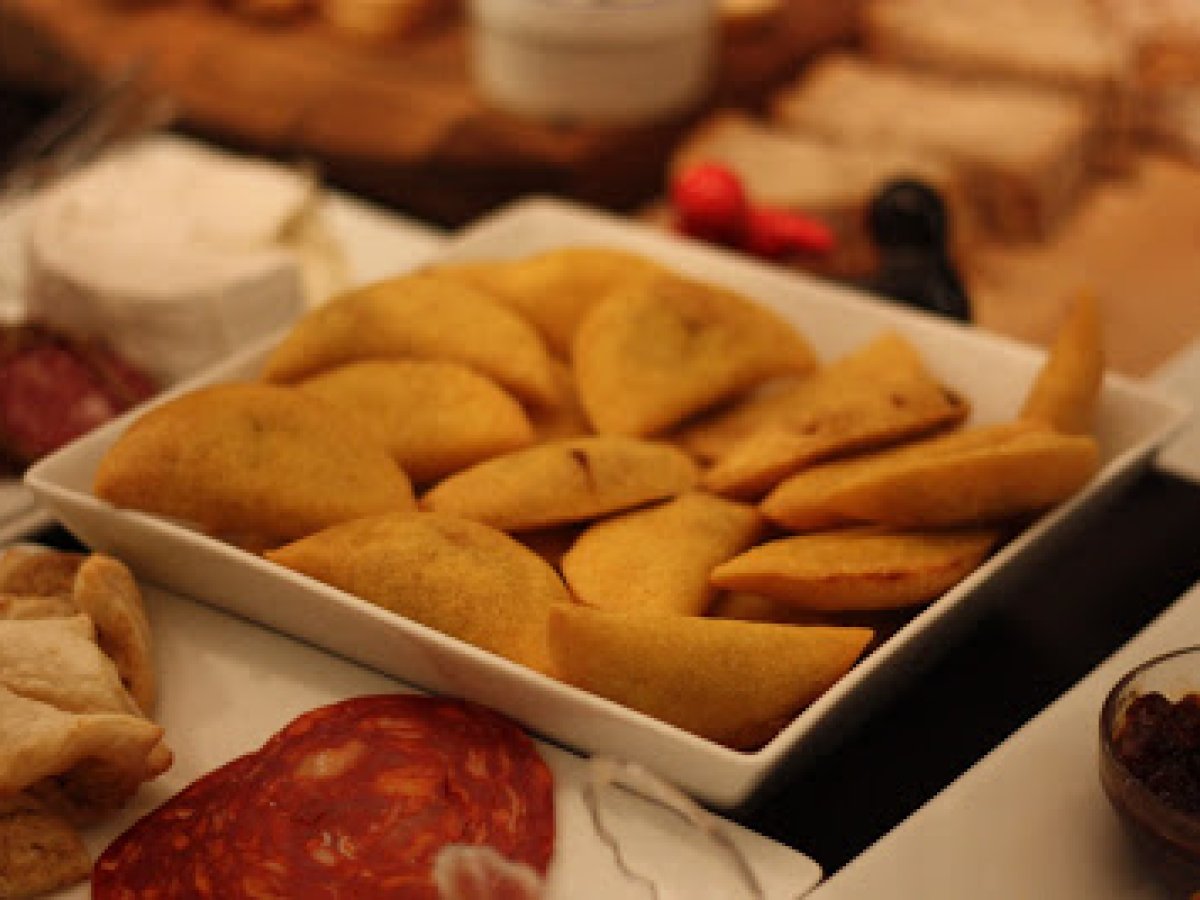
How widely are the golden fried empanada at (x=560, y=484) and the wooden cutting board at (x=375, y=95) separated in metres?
1.08

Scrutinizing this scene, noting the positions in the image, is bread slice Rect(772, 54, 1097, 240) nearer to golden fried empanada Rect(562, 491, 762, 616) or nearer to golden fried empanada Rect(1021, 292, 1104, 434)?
golden fried empanada Rect(1021, 292, 1104, 434)

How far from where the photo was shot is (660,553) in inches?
41.6

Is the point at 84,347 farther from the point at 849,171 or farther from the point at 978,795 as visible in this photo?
the point at 849,171

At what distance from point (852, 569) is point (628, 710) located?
0.53 feet

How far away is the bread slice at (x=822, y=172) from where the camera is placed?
6.61 ft

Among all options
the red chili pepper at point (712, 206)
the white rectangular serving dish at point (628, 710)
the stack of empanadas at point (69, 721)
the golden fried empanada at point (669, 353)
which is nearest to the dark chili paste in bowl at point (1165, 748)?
the white rectangular serving dish at point (628, 710)

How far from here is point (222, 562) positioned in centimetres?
106

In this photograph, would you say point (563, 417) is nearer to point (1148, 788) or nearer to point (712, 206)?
point (712, 206)

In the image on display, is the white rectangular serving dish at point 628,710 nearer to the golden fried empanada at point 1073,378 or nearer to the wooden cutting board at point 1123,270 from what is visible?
the golden fried empanada at point 1073,378

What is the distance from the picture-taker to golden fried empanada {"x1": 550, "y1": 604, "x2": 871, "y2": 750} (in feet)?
3.15

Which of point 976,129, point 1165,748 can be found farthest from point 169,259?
point 976,129

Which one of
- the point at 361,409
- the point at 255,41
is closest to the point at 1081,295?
the point at 361,409

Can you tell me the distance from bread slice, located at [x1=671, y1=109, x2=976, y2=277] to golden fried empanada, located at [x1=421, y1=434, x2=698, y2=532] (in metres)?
0.78

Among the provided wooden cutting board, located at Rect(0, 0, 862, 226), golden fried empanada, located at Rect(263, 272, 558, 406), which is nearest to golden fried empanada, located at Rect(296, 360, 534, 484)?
golden fried empanada, located at Rect(263, 272, 558, 406)
